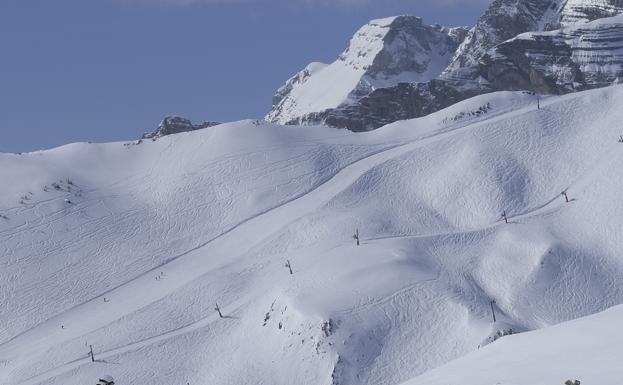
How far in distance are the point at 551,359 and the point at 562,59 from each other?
16714 cm

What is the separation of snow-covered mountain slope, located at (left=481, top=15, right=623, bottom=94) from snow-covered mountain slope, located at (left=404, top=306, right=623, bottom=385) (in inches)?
6094

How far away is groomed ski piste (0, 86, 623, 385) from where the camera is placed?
71.8 metres

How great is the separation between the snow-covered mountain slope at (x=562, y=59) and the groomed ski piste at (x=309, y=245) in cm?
6675

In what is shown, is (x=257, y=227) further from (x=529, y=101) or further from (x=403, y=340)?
(x=529, y=101)

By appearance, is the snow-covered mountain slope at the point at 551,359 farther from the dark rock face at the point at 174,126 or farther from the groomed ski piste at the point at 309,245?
the dark rock face at the point at 174,126

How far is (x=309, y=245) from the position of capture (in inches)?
3438

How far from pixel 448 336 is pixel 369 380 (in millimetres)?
6946

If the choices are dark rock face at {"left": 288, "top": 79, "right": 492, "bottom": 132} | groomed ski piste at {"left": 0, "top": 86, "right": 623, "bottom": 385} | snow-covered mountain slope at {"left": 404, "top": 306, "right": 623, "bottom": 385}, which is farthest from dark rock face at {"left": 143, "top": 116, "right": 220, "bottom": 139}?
snow-covered mountain slope at {"left": 404, "top": 306, "right": 623, "bottom": 385}

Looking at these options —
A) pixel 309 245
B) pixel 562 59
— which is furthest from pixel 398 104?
pixel 309 245

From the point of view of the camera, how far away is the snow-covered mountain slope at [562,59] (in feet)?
592

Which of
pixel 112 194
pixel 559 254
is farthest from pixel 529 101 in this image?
pixel 112 194

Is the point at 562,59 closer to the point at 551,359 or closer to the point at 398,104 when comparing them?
the point at 398,104

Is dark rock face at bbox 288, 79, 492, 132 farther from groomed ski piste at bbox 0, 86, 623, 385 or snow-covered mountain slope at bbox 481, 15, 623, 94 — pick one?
groomed ski piste at bbox 0, 86, 623, 385

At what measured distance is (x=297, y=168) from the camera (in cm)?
10644
